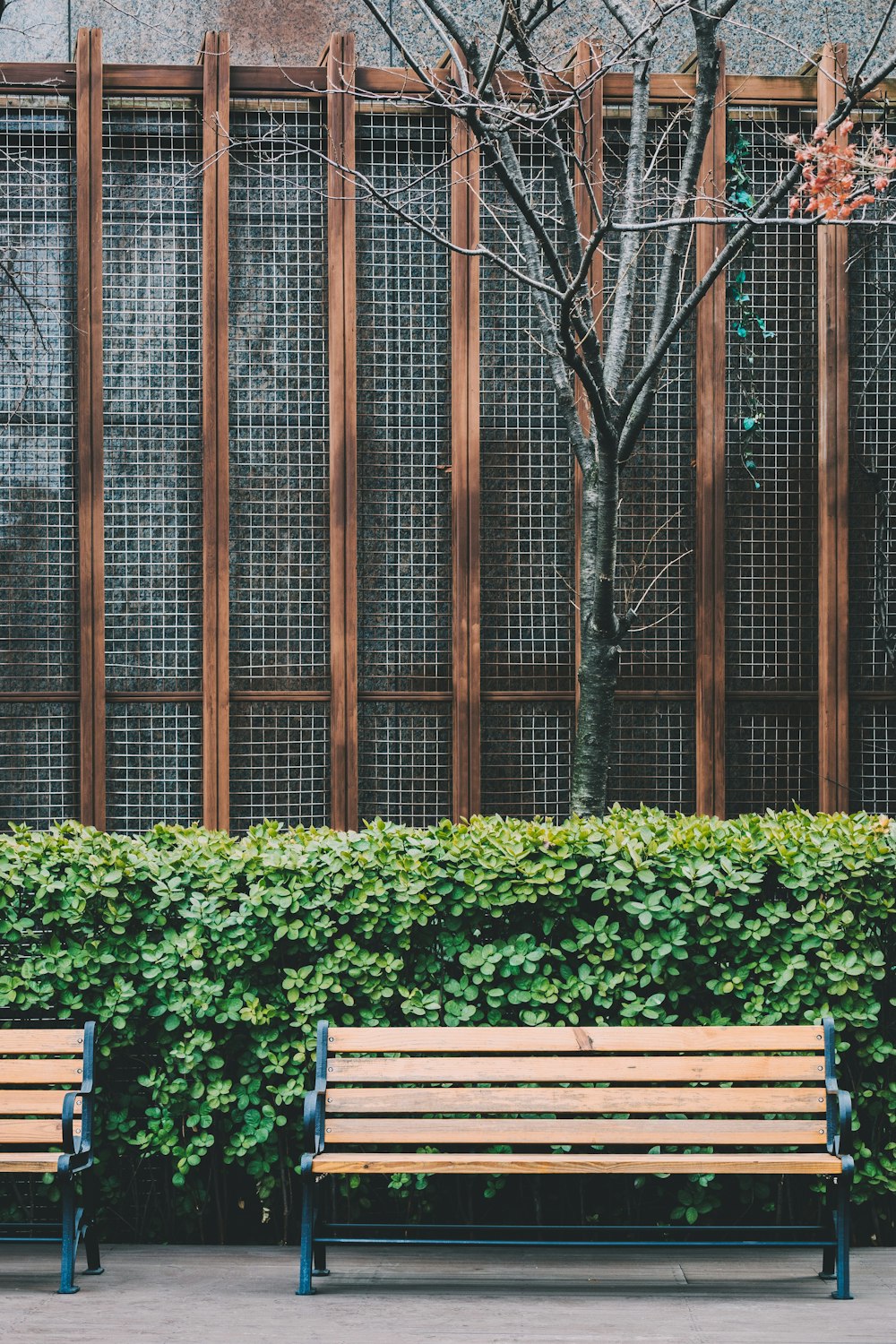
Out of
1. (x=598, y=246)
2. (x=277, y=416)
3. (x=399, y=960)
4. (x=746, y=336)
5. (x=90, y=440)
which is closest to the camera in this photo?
(x=399, y=960)

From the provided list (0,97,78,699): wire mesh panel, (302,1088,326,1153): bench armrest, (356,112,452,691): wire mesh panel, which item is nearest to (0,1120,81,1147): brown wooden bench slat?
(302,1088,326,1153): bench armrest

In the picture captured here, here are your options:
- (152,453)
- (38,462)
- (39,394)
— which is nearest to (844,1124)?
(152,453)

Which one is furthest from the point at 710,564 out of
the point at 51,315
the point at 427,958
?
the point at 51,315

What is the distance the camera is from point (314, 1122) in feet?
17.5

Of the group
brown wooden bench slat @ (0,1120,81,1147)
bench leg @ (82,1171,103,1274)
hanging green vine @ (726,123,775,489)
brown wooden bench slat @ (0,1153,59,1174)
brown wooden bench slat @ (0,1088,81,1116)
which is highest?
hanging green vine @ (726,123,775,489)

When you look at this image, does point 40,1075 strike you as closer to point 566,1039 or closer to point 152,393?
point 566,1039

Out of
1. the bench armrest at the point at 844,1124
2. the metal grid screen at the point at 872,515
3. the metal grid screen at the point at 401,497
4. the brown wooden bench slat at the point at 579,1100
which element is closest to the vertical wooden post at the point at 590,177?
the metal grid screen at the point at 401,497

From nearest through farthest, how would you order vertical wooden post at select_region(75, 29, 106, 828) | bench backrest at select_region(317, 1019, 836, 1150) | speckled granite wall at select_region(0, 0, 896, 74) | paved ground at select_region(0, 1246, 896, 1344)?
paved ground at select_region(0, 1246, 896, 1344) < bench backrest at select_region(317, 1019, 836, 1150) < vertical wooden post at select_region(75, 29, 106, 828) < speckled granite wall at select_region(0, 0, 896, 74)

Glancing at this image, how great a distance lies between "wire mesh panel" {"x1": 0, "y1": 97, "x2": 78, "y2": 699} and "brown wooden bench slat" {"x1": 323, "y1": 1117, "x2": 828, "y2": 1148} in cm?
409

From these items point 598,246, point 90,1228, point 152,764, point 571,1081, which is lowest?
point 90,1228

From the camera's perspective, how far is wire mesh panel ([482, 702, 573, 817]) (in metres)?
8.90

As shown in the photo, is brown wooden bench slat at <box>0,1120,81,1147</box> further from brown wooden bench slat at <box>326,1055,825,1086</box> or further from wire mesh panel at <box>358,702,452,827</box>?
wire mesh panel at <box>358,702,452,827</box>

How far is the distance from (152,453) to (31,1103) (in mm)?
4557

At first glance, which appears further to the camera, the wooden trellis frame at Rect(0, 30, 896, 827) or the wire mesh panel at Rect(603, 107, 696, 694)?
the wire mesh panel at Rect(603, 107, 696, 694)
